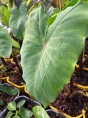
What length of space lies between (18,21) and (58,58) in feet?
2.79

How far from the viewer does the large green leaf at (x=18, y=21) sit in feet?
3.37

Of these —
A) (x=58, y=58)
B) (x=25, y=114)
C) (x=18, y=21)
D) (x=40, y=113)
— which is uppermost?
(x=18, y=21)

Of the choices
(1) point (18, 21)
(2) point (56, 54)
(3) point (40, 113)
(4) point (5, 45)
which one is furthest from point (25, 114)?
(1) point (18, 21)

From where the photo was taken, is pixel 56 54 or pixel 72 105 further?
pixel 72 105

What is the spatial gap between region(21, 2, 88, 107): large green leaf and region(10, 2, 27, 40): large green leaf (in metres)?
0.55

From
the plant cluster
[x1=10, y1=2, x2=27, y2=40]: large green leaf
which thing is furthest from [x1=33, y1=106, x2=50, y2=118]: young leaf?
[x1=10, y1=2, x2=27, y2=40]: large green leaf

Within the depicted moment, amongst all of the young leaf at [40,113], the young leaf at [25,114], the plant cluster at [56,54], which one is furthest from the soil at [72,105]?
the plant cluster at [56,54]

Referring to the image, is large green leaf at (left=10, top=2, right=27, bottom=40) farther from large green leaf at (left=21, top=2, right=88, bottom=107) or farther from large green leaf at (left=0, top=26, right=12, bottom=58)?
large green leaf at (left=21, top=2, right=88, bottom=107)

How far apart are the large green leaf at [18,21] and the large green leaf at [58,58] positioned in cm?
55

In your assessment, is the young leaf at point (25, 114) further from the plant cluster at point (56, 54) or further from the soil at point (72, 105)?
the plant cluster at point (56, 54)

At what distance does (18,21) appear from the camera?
3.64 ft

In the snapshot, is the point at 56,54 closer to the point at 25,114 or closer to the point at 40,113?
the point at 40,113

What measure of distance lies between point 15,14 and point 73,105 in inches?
37.6

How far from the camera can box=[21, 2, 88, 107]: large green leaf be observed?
35 cm
